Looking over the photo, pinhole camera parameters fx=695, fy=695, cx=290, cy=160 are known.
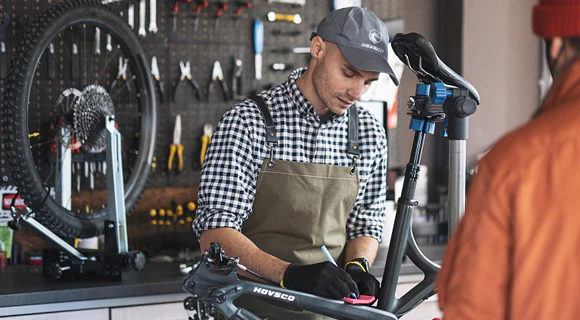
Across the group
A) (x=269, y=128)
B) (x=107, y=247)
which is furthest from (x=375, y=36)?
(x=107, y=247)

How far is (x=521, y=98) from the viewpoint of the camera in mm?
5004

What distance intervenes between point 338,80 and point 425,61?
1.86 ft

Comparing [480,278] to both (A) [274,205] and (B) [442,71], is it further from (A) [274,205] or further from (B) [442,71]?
(A) [274,205]

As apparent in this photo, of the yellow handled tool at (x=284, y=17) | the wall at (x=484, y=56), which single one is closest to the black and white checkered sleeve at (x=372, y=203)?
the yellow handled tool at (x=284, y=17)

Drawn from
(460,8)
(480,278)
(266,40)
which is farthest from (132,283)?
(460,8)

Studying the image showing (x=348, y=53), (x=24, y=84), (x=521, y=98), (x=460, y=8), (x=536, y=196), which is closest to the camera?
(x=536, y=196)

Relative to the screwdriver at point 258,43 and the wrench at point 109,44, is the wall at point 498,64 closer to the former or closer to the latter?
the screwdriver at point 258,43

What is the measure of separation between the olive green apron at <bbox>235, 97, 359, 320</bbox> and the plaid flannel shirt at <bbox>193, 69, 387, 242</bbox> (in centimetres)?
4

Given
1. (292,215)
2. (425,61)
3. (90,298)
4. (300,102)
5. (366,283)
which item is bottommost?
(90,298)

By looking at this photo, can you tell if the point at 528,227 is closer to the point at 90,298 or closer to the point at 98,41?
the point at 90,298

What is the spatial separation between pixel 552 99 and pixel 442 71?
633 millimetres

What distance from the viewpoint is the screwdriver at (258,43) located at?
12.6 feet

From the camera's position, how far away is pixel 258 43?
3.84 m

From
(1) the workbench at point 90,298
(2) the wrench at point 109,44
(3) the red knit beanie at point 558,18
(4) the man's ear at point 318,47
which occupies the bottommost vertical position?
(1) the workbench at point 90,298
